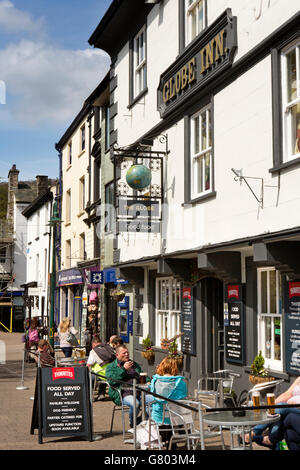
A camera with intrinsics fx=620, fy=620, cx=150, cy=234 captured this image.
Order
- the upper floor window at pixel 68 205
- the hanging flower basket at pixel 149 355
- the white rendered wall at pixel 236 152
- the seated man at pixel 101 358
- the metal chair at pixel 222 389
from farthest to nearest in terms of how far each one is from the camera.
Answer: the upper floor window at pixel 68 205 < the hanging flower basket at pixel 149 355 < the seated man at pixel 101 358 < the metal chair at pixel 222 389 < the white rendered wall at pixel 236 152

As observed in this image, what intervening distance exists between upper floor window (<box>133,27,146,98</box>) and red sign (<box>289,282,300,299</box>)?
27.0 ft

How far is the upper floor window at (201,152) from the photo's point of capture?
12.1 m

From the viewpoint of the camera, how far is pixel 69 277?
95.6ft

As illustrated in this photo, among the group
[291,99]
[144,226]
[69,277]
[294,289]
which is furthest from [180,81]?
[69,277]

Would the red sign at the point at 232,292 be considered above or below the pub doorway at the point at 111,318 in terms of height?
Result: above

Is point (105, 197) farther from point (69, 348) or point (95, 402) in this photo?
point (95, 402)

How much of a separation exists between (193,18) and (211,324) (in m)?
6.43

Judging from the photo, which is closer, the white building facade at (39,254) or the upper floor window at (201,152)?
the upper floor window at (201,152)

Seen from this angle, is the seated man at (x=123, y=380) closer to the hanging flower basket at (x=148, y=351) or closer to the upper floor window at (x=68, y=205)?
the hanging flower basket at (x=148, y=351)

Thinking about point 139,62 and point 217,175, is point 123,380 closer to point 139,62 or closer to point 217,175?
point 217,175

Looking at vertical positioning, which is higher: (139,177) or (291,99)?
(291,99)

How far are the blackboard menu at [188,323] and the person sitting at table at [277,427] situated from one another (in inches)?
197

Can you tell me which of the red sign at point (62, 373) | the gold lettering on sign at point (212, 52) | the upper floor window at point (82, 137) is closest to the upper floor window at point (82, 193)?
the upper floor window at point (82, 137)

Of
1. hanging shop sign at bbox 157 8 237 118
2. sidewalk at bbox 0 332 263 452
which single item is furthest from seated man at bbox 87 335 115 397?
hanging shop sign at bbox 157 8 237 118
